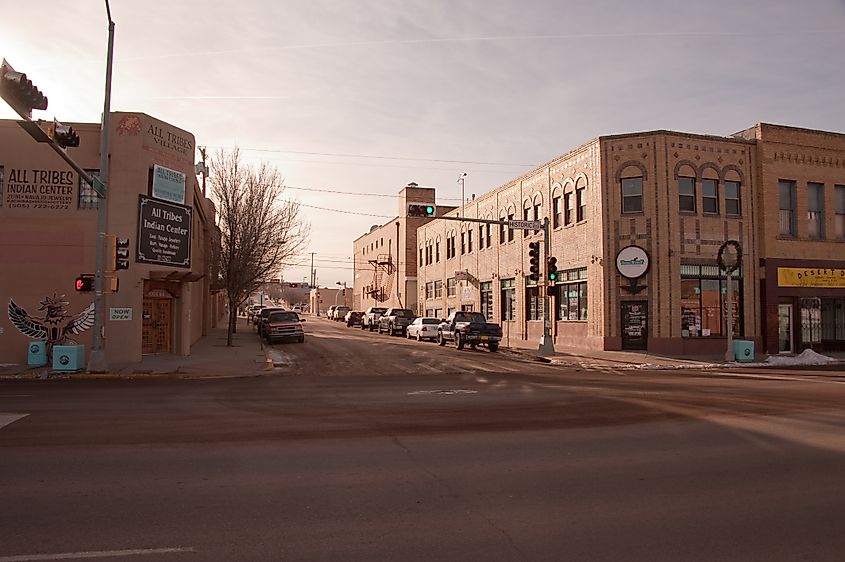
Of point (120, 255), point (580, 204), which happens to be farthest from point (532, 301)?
point (120, 255)

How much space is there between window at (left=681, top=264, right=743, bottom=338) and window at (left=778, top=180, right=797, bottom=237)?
3.61m

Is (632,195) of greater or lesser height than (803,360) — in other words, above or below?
above

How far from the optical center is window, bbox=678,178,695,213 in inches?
1148

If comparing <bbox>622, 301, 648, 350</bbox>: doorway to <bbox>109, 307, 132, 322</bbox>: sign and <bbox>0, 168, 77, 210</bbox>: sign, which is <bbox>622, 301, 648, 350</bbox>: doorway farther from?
<bbox>0, 168, 77, 210</bbox>: sign

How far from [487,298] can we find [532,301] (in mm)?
6926

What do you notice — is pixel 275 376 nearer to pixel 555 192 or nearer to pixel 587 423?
pixel 587 423

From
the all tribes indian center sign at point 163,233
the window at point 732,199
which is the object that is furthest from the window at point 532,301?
the all tribes indian center sign at point 163,233

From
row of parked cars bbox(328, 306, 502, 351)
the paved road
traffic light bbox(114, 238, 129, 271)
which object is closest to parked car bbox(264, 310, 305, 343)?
row of parked cars bbox(328, 306, 502, 351)

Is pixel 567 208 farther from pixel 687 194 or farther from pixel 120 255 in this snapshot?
pixel 120 255

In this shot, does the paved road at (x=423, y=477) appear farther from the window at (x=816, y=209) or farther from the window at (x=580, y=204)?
the window at (x=816, y=209)

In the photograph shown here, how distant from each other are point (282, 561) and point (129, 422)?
719 centimetres

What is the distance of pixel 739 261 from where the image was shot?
95.8 ft

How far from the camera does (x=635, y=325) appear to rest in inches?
1129

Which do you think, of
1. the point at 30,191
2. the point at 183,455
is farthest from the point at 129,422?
the point at 30,191
